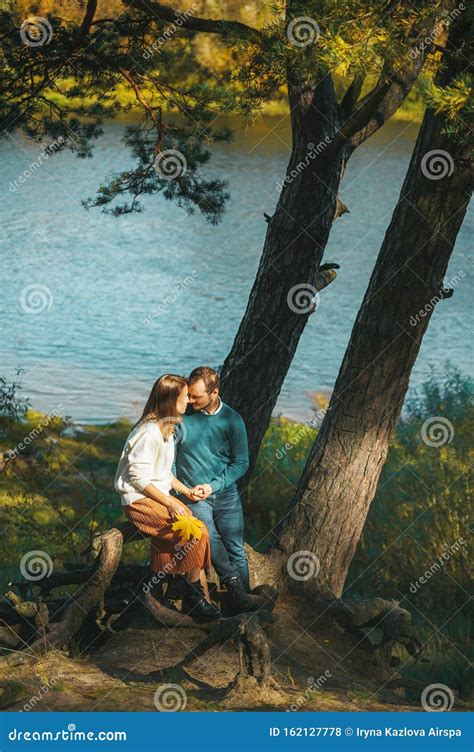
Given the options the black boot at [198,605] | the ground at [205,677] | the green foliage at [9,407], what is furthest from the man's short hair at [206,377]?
the green foliage at [9,407]

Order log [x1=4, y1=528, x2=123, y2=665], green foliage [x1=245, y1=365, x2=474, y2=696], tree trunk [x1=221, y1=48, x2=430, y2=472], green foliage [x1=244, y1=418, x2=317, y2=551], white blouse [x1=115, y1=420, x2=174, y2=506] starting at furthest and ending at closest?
green foliage [x1=244, y1=418, x2=317, y2=551] → green foliage [x1=245, y1=365, x2=474, y2=696] → tree trunk [x1=221, y1=48, x2=430, y2=472] → log [x1=4, y1=528, x2=123, y2=665] → white blouse [x1=115, y1=420, x2=174, y2=506]

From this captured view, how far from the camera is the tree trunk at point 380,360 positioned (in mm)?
6891

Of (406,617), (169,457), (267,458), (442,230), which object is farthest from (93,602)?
(267,458)

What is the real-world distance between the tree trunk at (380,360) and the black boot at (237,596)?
2.80ft

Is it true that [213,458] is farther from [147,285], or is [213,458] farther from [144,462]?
[147,285]

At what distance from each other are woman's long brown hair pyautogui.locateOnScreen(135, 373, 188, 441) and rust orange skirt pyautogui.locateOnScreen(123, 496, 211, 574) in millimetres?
372

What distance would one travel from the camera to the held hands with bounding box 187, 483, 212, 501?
5898 mm

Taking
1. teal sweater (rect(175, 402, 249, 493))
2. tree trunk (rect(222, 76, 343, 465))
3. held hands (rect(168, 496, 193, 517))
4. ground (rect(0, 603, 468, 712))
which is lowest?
ground (rect(0, 603, 468, 712))

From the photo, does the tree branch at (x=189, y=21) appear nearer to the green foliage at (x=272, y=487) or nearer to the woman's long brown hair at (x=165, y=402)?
the woman's long brown hair at (x=165, y=402)

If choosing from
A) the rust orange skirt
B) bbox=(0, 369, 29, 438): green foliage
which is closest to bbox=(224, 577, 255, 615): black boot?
the rust orange skirt

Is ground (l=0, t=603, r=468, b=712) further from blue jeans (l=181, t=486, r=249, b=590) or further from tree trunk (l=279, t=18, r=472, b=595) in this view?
tree trunk (l=279, t=18, r=472, b=595)

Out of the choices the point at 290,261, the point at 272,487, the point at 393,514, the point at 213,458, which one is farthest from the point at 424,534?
the point at 213,458

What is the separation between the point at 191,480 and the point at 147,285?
18365 millimetres

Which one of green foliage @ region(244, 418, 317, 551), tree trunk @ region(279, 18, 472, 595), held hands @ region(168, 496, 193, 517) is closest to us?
held hands @ region(168, 496, 193, 517)
